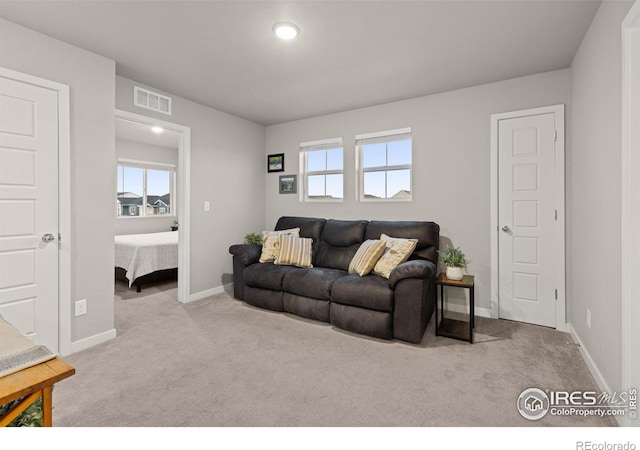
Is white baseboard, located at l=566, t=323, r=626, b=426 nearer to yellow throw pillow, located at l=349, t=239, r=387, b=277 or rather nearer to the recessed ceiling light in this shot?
yellow throw pillow, located at l=349, t=239, r=387, b=277

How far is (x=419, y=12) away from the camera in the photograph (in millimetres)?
2131

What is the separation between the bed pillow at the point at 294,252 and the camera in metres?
3.68

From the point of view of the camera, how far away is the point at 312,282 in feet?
10.6

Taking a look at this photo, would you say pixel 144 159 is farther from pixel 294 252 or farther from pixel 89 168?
pixel 294 252

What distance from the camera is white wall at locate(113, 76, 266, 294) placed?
3932 mm

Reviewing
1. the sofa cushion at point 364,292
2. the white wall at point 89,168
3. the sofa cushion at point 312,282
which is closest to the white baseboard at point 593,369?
the sofa cushion at point 364,292

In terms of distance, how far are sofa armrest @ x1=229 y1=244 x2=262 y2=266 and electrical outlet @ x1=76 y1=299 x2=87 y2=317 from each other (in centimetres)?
155

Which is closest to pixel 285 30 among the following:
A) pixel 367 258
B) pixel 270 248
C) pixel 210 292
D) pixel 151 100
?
pixel 151 100

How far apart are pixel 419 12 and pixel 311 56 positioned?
0.97 meters

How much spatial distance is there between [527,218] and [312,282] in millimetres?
2269

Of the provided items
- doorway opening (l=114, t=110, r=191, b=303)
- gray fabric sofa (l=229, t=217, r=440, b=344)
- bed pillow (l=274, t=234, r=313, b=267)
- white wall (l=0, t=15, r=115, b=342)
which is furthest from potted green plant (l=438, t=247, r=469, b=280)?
doorway opening (l=114, t=110, r=191, b=303)

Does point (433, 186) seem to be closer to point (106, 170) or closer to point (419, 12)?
point (419, 12)
